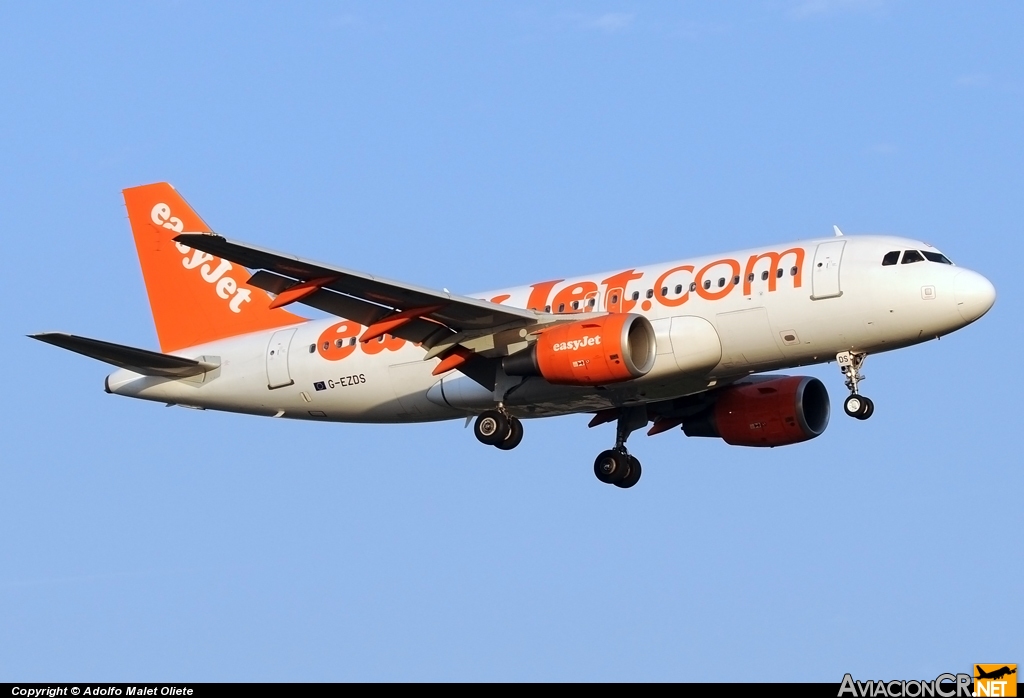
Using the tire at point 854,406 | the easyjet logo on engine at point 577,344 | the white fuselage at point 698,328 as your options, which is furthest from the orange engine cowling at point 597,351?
the tire at point 854,406

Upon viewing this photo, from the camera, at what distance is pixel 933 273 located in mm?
41719

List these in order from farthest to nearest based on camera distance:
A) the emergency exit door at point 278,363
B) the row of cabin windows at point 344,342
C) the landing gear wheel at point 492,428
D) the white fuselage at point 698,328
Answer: the emergency exit door at point 278,363 < the row of cabin windows at point 344,342 < the landing gear wheel at point 492,428 < the white fuselage at point 698,328

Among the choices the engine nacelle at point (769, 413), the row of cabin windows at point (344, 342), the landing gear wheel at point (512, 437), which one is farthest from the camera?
the engine nacelle at point (769, 413)

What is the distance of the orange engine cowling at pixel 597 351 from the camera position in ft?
137

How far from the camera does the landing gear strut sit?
1935 inches

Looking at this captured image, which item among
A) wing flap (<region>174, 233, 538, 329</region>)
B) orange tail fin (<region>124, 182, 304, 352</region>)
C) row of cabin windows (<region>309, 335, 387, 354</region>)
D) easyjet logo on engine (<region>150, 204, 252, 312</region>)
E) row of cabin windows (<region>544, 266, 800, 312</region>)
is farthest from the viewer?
easyjet logo on engine (<region>150, 204, 252, 312</region>)

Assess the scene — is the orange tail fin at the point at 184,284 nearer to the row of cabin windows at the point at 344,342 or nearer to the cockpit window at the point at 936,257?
the row of cabin windows at the point at 344,342

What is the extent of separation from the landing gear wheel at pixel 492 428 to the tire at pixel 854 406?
27.3ft

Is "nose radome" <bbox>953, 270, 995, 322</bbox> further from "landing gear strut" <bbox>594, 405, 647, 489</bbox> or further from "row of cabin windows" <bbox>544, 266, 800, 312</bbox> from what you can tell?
"landing gear strut" <bbox>594, 405, 647, 489</bbox>

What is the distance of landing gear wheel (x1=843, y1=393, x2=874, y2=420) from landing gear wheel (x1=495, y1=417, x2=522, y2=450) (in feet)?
26.6

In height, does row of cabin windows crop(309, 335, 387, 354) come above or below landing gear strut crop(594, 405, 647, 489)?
above

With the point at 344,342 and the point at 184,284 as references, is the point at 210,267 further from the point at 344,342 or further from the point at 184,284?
the point at 344,342

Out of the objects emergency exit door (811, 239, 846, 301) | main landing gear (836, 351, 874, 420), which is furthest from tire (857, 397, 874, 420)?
emergency exit door (811, 239, 846, 301)

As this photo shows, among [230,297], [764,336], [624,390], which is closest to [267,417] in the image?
[230,297]
